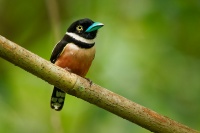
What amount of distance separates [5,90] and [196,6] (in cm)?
144

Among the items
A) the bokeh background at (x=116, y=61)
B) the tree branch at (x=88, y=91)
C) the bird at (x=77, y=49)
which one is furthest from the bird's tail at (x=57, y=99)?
the tree branch at (x=88, y=91)

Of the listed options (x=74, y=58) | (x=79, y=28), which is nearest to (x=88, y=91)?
(x=74, y=58)

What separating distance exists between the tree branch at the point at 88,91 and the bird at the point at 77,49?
2.66 feet

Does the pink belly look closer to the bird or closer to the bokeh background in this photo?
the bird

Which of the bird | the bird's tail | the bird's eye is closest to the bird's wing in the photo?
the bird

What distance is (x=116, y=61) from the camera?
3.32 meters

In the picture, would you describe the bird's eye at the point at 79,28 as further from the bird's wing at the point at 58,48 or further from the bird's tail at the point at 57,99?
the bird's tail at the point at 57,99

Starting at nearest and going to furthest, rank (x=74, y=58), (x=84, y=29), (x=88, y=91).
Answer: (x=88, y=91) < (x=74, y=58) < (x=84, y=29)

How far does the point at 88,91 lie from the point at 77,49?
0.89 m

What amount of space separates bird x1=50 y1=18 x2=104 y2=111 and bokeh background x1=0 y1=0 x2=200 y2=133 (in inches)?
3.8

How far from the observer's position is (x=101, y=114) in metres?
3.27

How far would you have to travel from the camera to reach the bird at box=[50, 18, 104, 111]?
10.8ft

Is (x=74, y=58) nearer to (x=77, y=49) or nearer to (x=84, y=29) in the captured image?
(x=77, y=49)

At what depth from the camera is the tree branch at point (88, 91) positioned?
2340 mm
